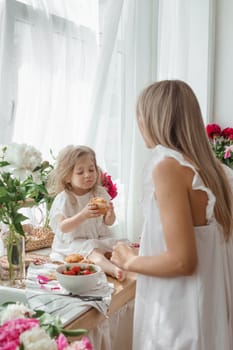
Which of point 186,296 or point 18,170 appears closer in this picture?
point 186,296

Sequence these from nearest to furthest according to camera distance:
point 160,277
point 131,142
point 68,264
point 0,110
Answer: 1. point 160,277
2. point 68,264
3. point 0,110
4. point 131,142

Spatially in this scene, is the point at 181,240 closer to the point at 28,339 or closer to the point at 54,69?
the point at 28,339

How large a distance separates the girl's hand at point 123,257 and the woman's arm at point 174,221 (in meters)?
0.11

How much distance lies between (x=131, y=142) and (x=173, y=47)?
0.75 meters

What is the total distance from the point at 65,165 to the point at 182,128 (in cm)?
65

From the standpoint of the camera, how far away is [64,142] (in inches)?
80.9

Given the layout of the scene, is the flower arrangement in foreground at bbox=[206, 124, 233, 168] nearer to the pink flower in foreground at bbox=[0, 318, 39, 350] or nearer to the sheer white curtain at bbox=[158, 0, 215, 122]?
the sheer white curtain at bbox=[158, 0, 215, 122]

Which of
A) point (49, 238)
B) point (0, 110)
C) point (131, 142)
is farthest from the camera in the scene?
point (131, 142)

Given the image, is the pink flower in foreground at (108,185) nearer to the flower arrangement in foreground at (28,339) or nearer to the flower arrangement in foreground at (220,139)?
the flower arrangement in foreground at (220,139)

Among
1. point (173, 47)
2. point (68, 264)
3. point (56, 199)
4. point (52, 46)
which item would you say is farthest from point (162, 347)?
point (173, 47)

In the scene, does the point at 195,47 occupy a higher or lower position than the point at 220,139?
higher

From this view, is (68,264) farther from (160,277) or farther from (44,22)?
(44,22)

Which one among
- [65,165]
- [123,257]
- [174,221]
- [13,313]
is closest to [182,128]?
[174,221]

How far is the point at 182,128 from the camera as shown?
1.34 meters
